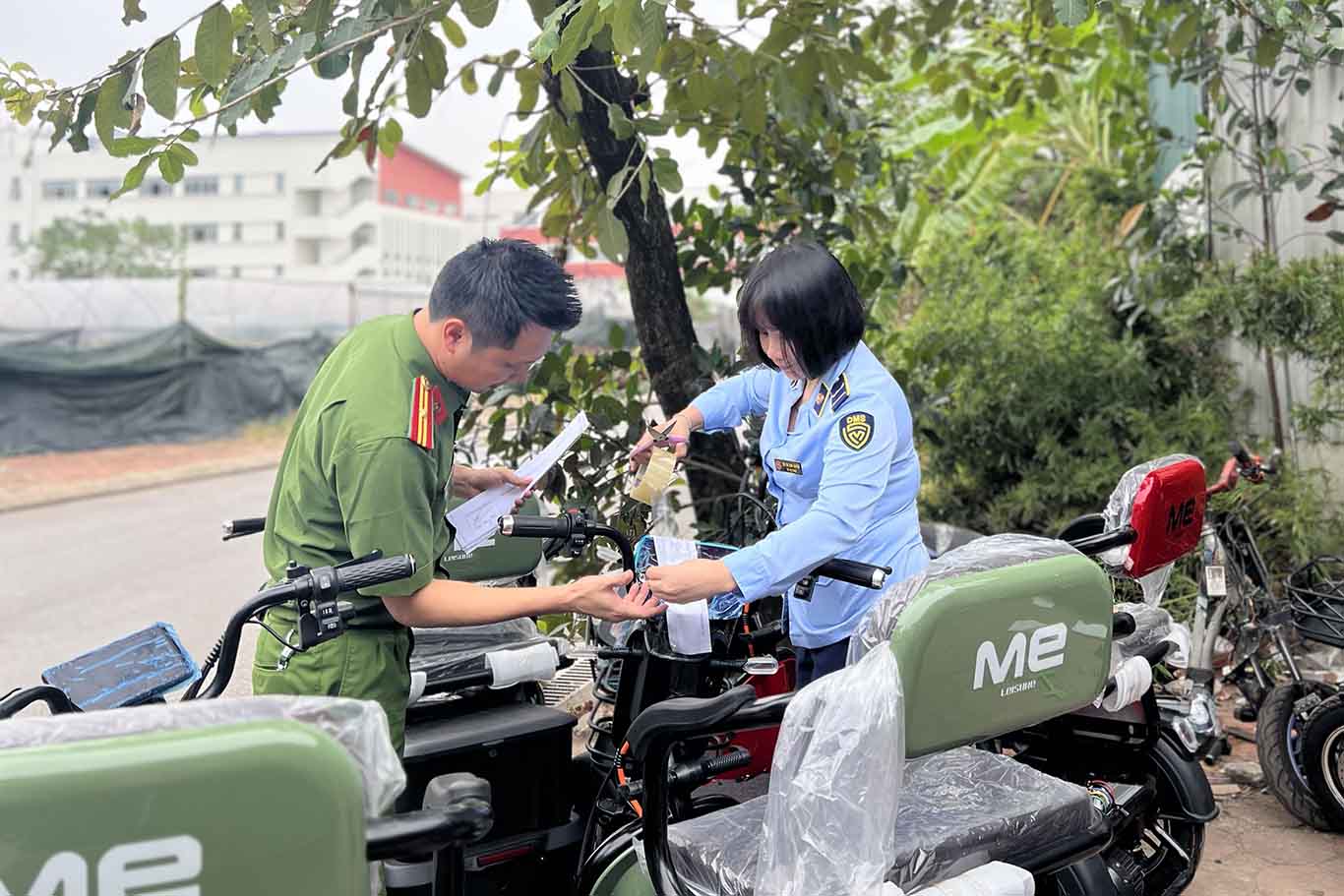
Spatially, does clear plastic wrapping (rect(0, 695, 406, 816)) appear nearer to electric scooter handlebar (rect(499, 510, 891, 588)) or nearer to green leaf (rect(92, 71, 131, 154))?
electric scooter handlebar (rect(499, 510, 891, 588))

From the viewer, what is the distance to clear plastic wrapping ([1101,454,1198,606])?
3.43 m

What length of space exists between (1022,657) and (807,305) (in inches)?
37.0

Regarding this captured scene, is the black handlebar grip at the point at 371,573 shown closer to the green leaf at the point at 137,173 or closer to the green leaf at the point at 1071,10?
the green leaf at the point at 137,173

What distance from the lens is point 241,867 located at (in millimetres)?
1495

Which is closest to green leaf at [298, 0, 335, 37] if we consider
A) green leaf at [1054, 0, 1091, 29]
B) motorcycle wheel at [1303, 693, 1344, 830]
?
green leaf at [1054, 0, 1091, 29]

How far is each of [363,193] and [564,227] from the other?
173 ft

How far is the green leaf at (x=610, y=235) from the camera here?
4102mm

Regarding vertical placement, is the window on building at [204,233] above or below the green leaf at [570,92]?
above

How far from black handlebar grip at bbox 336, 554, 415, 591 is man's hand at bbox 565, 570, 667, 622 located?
0.40 m

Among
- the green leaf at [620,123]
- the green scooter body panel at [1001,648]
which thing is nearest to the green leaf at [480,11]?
the green leaf at [620,123]

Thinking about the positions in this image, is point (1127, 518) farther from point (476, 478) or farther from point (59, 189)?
point (59, 189)

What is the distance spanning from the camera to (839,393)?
2889 millimetres

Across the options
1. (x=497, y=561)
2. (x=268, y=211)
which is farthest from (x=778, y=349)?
(x=268, y=211)

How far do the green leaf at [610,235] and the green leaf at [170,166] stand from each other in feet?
4.22
